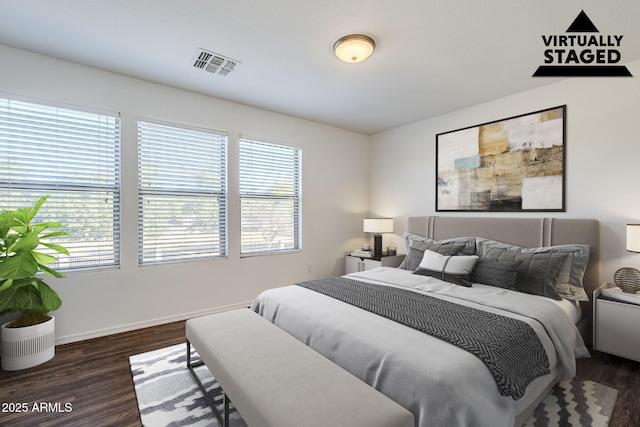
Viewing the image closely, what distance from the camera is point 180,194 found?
3.41 metres

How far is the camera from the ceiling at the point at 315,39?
2.01m

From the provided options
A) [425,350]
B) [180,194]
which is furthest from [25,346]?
[425,350]

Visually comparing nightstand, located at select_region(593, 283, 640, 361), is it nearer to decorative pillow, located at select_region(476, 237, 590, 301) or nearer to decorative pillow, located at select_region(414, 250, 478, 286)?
decorative pillow, located at select_region(476, 237, 590, 301)

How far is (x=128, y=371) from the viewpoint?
2.32m

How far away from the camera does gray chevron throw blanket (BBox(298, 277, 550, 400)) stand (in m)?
1.47

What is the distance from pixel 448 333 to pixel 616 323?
188cm

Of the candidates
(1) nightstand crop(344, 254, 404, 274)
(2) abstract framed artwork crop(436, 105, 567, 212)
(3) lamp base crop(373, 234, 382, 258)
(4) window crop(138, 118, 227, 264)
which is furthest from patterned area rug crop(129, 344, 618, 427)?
(3) lamp base crop(373, 234, 382, 258)

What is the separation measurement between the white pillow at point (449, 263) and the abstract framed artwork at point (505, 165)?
1036 mm

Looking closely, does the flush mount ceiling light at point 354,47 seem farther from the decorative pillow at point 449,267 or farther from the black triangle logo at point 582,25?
the decorative pillow at point 449,267

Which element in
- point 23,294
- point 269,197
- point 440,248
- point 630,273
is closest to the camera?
point 23,294

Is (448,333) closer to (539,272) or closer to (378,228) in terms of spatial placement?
(539,272)

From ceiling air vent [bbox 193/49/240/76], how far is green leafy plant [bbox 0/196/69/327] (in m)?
1.80

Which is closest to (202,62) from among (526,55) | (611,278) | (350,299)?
(350,299)

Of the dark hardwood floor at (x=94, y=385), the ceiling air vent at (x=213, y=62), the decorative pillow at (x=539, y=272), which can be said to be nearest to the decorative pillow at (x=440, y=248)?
the decorative pillow at (x=539, y=272)
